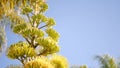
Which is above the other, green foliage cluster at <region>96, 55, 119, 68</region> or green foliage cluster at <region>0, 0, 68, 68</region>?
green foliage cluster at <region>96, 55, 119, 68</region>

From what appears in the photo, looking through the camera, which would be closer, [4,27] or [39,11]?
[39,11]

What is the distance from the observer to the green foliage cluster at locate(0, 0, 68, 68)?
6180 mm

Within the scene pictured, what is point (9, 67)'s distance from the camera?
6562 mm

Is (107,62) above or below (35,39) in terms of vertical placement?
above

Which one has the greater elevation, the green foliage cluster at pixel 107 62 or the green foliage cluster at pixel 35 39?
the green foliage cluster at pixel 107 62

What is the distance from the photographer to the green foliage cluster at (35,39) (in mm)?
6180

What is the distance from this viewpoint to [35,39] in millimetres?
6688

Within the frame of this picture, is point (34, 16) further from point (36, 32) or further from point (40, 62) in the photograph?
point (40, 62)

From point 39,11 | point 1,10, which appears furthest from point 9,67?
point 39,11

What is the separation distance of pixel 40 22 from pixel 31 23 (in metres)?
0.23

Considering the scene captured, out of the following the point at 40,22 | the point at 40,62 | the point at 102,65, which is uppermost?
the point at 102,65

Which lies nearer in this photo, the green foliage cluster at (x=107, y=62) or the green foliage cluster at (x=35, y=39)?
the green foliage cluster at (x=35, y=39)

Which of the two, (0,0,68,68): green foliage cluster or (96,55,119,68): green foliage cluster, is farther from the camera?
(96,55,119,68): green foliage cluster

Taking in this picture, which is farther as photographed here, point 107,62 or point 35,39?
point 107,62
